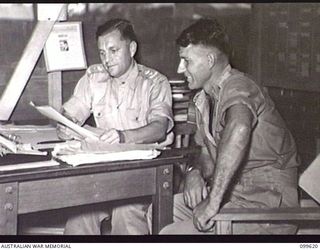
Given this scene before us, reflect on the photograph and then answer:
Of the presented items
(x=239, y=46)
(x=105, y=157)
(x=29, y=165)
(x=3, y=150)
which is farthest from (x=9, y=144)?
(x=239, y=46)

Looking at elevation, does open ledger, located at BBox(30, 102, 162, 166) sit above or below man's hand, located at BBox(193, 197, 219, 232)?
above

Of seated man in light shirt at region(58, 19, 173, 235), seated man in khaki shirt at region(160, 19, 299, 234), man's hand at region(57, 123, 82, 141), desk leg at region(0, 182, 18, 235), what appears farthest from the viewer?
seated man in light shirt at region(58, 19, 173, 235)

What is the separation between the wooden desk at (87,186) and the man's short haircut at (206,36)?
252 millimetres

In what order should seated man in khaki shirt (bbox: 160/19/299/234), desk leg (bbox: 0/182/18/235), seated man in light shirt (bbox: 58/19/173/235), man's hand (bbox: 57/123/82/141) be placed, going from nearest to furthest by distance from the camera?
desk leg (bbox: 0/182/18/235)
seated man in khaki shirt (bbox: 160/19/299/234)
man's hand (bbox: 57/123/82/141)
seated man in light shirt (bbox: 58/19/173/235)

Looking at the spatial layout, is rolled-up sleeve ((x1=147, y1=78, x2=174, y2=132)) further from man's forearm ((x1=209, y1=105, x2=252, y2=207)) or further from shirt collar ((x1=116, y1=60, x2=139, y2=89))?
man's forearm ((x1=209, y1=105, x2=252, y2=207))

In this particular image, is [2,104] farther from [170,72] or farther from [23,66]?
[170,72]

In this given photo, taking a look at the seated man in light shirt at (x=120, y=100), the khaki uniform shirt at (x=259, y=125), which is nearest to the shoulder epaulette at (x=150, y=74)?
the seated man in light shirt at (x=120, y=100)

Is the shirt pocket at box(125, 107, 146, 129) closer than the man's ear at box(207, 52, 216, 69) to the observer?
No

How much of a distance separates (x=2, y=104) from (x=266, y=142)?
742 millimetres

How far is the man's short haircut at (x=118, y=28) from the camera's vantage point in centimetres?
128

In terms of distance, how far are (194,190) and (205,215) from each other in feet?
0.50

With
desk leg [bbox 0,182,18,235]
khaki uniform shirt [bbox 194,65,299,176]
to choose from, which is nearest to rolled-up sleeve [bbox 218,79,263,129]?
khaki uniform shirt [bbox 194,65,299,176]

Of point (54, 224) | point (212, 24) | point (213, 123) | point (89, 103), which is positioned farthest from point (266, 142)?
point (54, 224)

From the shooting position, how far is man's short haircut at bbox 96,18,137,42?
50.6 inches
